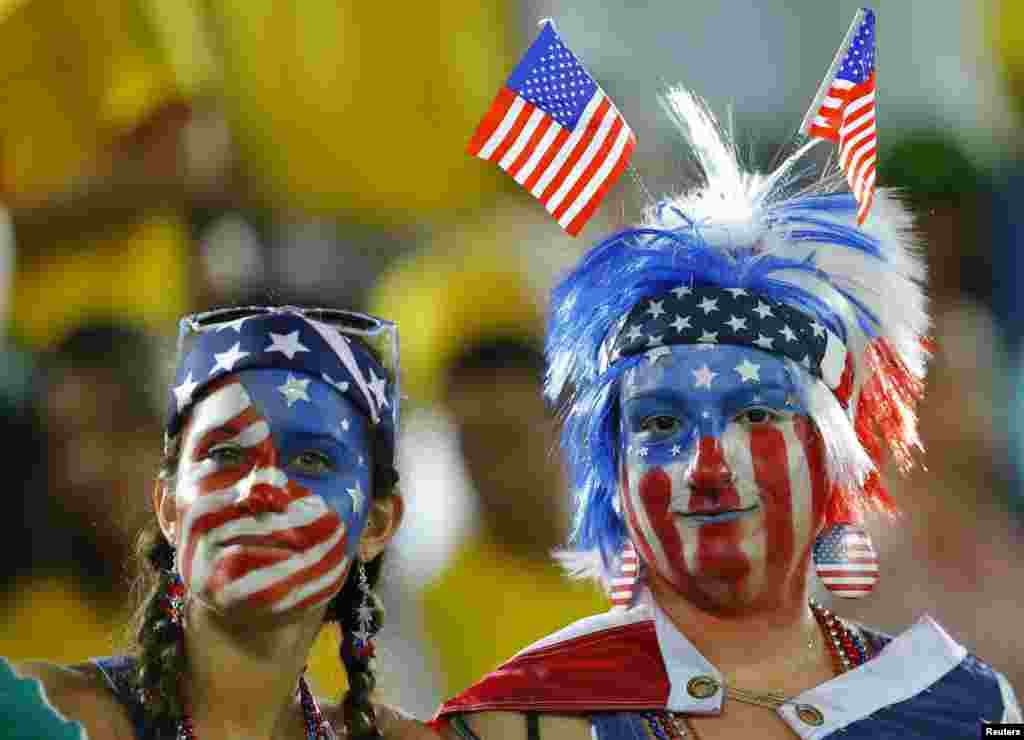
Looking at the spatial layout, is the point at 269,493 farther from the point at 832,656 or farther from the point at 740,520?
the point at 832,656

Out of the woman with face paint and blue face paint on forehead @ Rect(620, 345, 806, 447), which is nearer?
the woman with face paint

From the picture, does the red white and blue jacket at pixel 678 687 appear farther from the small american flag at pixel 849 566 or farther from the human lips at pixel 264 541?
the human lips at pixel 264 541

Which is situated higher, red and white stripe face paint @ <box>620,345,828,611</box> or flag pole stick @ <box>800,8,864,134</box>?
flag pole stick @ <box>800,8,864,134</box>

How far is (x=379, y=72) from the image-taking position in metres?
5.44

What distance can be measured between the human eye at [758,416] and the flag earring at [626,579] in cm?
39

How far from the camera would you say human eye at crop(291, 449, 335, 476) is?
3.05 meters

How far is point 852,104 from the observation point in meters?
3.79

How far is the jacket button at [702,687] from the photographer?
329 cm

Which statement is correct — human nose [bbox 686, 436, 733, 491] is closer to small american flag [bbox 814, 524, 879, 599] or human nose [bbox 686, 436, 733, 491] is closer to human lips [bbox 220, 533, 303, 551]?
small american flag [bbox 814, 524, 879, 599]

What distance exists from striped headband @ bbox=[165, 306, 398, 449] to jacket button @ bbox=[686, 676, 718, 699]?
799 mm

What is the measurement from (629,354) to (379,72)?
7.75ft

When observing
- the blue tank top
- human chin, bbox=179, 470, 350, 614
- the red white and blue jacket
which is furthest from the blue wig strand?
the blue tank top

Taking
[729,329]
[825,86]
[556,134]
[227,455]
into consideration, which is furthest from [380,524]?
[825,86]

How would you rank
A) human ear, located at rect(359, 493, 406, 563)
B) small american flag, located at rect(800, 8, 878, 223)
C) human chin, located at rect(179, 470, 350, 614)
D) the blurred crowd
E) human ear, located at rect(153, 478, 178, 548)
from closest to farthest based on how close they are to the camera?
human chin, located at rect(179, 470, 350, 614), human ear, located at rect(153, 478, 178, 548), human ear, located at rect(359, 493, 406, 563), small american flag, located at rect(800, 8, 878, 223), the blurred crowd
